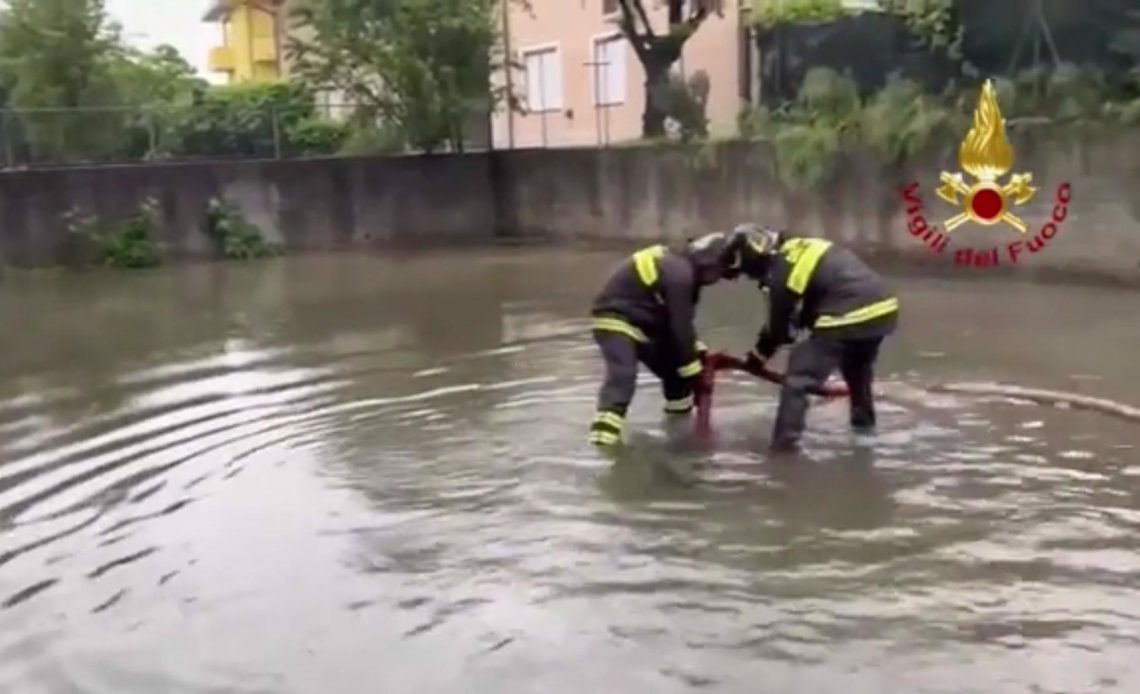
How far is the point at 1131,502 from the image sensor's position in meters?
7.32

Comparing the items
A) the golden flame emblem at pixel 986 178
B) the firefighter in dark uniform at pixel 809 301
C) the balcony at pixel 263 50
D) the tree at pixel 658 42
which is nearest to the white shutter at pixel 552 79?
the tree at pixel 658 42

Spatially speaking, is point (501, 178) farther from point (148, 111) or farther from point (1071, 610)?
point (1071, 610)

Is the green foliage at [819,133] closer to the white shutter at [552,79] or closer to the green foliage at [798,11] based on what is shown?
the green foliage at [798,11]

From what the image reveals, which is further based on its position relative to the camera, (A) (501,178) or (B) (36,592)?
(A) (501,178)

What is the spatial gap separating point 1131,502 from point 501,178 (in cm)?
1783

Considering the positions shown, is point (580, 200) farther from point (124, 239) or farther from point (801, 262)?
point (801, 262)

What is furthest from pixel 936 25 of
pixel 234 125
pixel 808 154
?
pixel 234 125

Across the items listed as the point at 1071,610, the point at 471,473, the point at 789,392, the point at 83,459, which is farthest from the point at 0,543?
the point at 1071,610

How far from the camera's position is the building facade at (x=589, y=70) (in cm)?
2383

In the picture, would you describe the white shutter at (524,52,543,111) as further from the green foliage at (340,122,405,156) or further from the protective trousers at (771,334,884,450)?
the protective trousers at (771,334,884,450)

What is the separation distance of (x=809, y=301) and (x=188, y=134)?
54.5 feet

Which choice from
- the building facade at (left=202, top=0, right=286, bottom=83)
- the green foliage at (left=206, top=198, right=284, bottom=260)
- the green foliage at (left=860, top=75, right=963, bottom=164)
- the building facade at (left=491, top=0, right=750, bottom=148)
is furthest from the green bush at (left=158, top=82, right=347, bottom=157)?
→ the building facade at (left=202, top=0, right=286, bottom=83)

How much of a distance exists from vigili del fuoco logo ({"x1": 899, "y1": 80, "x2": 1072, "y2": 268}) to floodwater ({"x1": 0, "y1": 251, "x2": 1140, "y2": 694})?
161 inches

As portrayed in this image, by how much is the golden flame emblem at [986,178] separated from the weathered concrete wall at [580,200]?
115 mm
